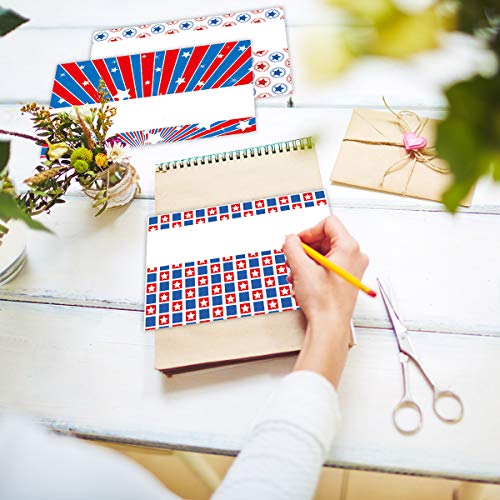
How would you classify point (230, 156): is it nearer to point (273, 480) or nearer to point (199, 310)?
point (199, 310)

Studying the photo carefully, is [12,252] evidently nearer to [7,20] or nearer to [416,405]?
[7,20]

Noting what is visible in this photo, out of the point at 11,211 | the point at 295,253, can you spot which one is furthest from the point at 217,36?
the point at 11,211

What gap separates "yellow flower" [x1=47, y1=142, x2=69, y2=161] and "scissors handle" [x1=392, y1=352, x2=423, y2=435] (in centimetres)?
52

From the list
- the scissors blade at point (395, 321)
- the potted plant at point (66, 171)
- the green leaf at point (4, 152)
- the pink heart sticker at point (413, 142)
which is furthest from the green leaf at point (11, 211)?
the pink heart sticker at point (413, 142)

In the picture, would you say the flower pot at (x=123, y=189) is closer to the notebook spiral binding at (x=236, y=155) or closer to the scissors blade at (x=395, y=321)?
the notebook spiral binding at (x=236, y=155)

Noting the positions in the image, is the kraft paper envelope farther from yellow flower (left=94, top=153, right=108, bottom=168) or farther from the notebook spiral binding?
yellow flower (left=94, top=153, right=108, bottom=168)

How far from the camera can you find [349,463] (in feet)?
1.89

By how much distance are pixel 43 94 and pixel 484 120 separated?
0.87 m

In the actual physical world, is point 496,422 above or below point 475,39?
below

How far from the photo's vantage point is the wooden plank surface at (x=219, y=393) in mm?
576

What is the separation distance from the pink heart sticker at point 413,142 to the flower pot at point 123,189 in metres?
0.40

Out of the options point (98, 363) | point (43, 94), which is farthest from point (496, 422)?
point (43, 94)

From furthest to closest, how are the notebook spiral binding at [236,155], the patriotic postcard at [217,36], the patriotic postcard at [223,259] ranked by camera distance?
the patriotic postcard at [217,36] → the notebook spiral binding at [236,155] → the patriotic postcard at [223,259]

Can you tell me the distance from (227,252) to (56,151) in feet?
0.85
